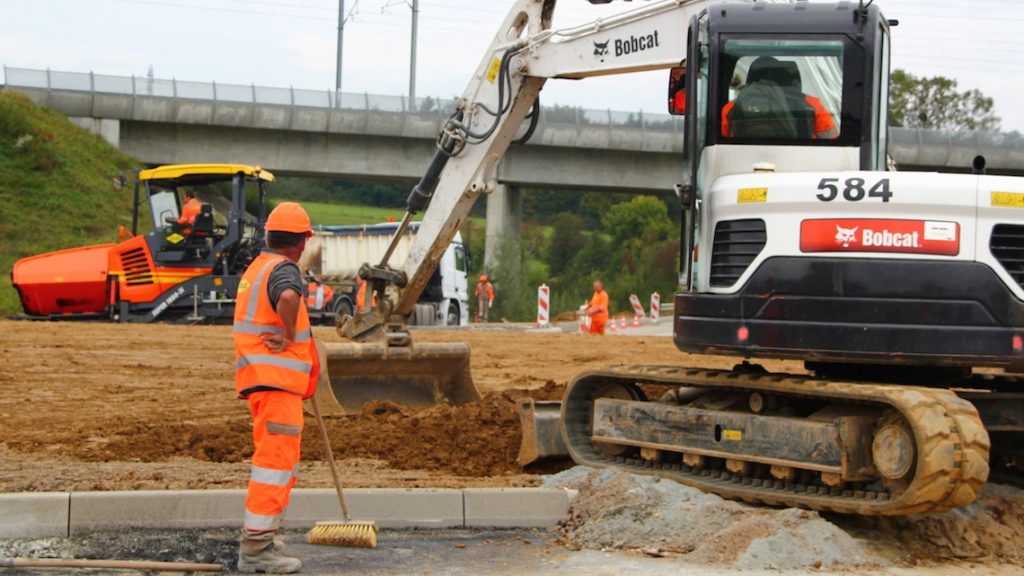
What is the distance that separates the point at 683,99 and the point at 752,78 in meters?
0.94

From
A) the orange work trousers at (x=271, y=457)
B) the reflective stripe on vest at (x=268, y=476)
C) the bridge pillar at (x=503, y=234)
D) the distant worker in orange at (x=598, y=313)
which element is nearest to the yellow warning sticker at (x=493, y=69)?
the orange work trousers at (x=271, y=457)

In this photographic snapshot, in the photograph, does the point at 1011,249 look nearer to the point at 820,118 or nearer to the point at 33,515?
the point at 820,118

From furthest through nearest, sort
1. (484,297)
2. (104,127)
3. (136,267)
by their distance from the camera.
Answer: (104,127) < (484,297) < (136,267)

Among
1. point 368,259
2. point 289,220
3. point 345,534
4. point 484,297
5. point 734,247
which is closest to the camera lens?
point 289,220

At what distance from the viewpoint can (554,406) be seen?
9.41m

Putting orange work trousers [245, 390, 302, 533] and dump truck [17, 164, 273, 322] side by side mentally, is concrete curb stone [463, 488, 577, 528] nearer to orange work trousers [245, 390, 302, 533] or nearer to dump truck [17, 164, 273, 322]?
orange work trousers [245, 390, 302, 533]

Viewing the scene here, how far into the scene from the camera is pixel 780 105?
771cm

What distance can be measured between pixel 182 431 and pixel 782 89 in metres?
5.21

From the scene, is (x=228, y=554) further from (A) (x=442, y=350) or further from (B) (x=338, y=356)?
(A) (x=442, y=350)

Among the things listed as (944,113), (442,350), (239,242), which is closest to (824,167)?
(442,350)

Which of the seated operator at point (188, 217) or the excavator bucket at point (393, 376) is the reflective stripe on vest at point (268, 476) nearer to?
the excavator bucket at point (393, 376)

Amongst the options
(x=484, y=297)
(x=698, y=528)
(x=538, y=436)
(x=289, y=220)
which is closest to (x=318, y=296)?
(x=484, y=297)

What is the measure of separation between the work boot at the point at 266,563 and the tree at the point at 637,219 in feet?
223

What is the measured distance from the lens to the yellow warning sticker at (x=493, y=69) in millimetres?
10539
